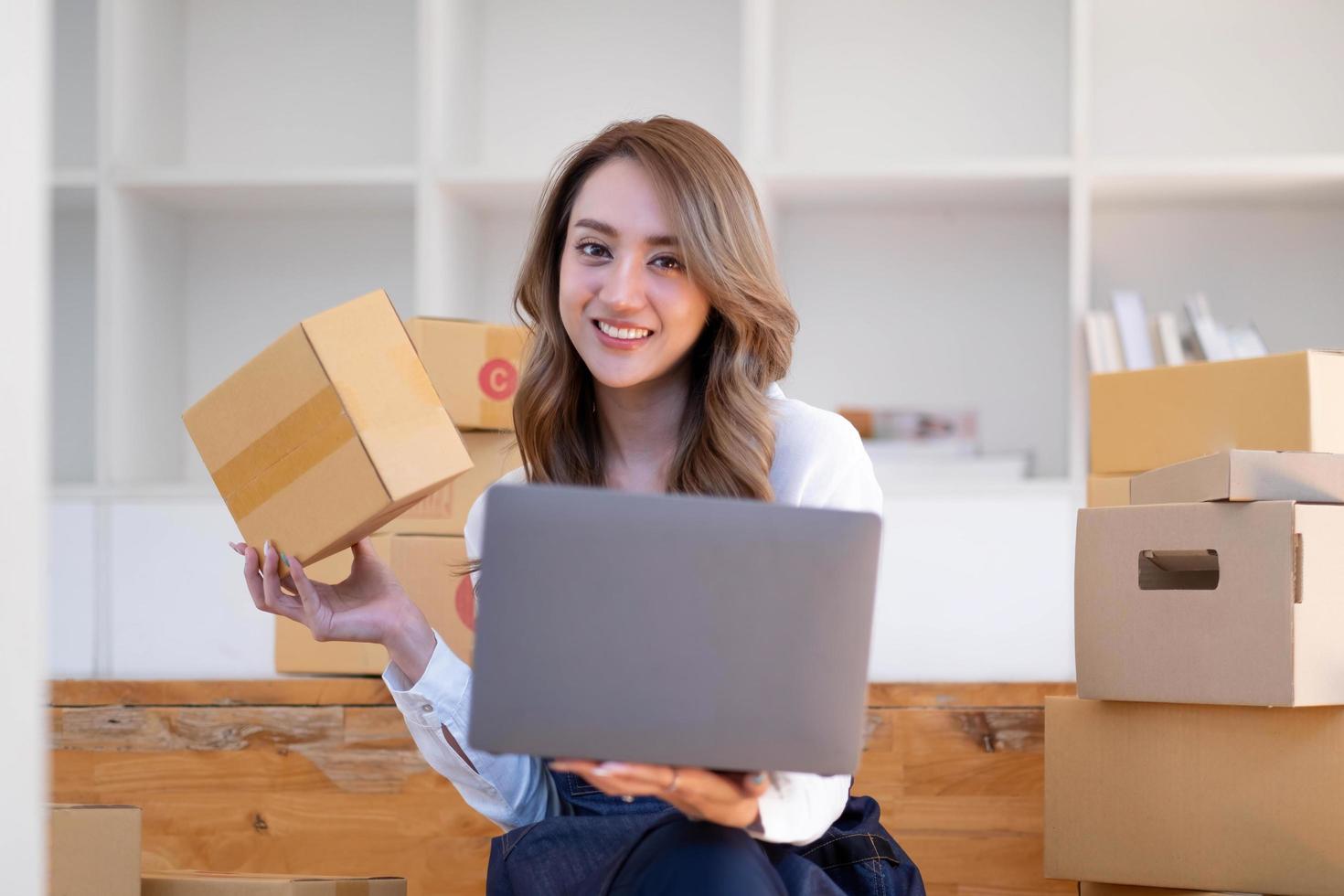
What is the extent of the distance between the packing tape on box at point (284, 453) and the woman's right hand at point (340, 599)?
0.15 feet

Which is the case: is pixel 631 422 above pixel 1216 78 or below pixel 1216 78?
below

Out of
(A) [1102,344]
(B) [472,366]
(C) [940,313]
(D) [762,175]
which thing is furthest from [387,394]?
(C) [940,313]

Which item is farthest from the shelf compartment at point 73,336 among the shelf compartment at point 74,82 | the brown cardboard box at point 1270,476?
the brown cardboard box at point 1270,476

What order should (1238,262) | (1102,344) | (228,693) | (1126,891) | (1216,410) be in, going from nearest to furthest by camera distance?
(1126,891), (1216,410), (228,693), (1102,344), (1238,262)

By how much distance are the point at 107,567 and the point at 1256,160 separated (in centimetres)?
232

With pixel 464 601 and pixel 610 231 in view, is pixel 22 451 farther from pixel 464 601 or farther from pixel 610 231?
pixel 464 601

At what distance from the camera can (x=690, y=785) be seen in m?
0.85

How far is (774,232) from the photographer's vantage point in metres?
2.71

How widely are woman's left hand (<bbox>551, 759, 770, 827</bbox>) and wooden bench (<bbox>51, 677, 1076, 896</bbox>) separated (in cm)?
67

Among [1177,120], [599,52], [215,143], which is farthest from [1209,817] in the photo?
[215,143]

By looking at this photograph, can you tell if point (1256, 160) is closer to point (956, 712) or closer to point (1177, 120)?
point (1177, 120)

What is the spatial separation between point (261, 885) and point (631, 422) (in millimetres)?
544

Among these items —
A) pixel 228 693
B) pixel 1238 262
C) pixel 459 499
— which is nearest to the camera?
pixel 228 693

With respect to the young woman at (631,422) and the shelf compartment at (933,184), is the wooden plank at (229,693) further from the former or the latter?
the shelf compartment at (933,184)
